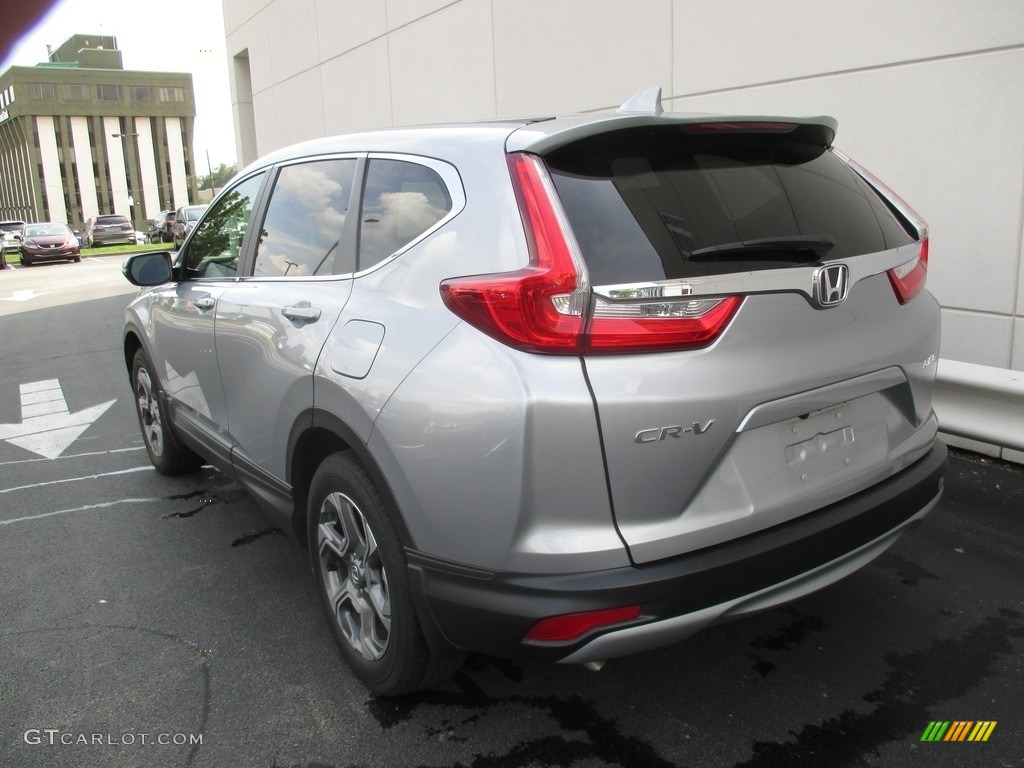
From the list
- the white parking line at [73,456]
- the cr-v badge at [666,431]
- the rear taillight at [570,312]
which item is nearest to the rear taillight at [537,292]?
the rear taillight at [570,312]

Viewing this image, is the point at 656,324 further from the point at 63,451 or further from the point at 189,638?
the point at 63,451

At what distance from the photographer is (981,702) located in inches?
104

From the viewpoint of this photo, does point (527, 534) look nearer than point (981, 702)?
Yes

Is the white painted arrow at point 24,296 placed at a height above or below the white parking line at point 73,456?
above

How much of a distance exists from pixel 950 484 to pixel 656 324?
3265mm

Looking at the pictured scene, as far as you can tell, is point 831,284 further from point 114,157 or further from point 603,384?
point 114,157

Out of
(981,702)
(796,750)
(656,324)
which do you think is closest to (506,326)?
(656,324)

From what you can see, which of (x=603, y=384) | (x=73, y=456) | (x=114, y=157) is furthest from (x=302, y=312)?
(x=114, y=157)

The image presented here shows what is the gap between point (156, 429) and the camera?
5125 millimetres

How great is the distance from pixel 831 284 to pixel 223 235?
9.57 feet

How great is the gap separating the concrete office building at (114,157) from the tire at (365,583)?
99571 mm

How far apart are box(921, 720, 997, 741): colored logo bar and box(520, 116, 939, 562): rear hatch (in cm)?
76

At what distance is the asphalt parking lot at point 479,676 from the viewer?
2.51 metres

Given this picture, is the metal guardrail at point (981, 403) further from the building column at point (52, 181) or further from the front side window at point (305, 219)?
the building column at point (52, 181)
